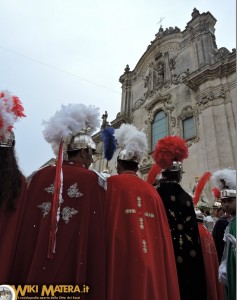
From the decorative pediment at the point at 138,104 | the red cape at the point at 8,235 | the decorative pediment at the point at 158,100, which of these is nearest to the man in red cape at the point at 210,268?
the red cape at the point at 8,235

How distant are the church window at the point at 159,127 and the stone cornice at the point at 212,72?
231 centimetres

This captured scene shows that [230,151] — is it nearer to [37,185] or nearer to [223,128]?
[223,128]

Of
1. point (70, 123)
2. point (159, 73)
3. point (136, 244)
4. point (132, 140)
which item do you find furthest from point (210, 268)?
point (159, 73)

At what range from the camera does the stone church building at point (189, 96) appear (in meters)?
12.2

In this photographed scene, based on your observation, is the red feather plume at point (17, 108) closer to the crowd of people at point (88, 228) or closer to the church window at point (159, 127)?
the crowd of people at point (88, 228)

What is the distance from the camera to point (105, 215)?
9.13 ft

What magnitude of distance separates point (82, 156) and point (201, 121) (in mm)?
10926

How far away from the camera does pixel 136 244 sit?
101 inches

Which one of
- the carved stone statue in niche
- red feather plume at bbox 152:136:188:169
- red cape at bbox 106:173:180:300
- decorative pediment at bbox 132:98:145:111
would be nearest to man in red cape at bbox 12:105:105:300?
red cape at bbox 106:173:180:300

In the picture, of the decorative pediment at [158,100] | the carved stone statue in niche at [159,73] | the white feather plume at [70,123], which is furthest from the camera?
the carved stone statue in niche at [159,73]

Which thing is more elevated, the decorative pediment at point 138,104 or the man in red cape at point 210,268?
the decorative pediment at point 138,104

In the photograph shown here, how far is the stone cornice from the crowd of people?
11548 millimetres

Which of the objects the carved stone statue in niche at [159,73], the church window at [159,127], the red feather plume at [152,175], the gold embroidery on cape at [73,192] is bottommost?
the gold embroidery on cape at [73,192]

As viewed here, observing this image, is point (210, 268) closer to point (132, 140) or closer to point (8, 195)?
point (132, 140)
